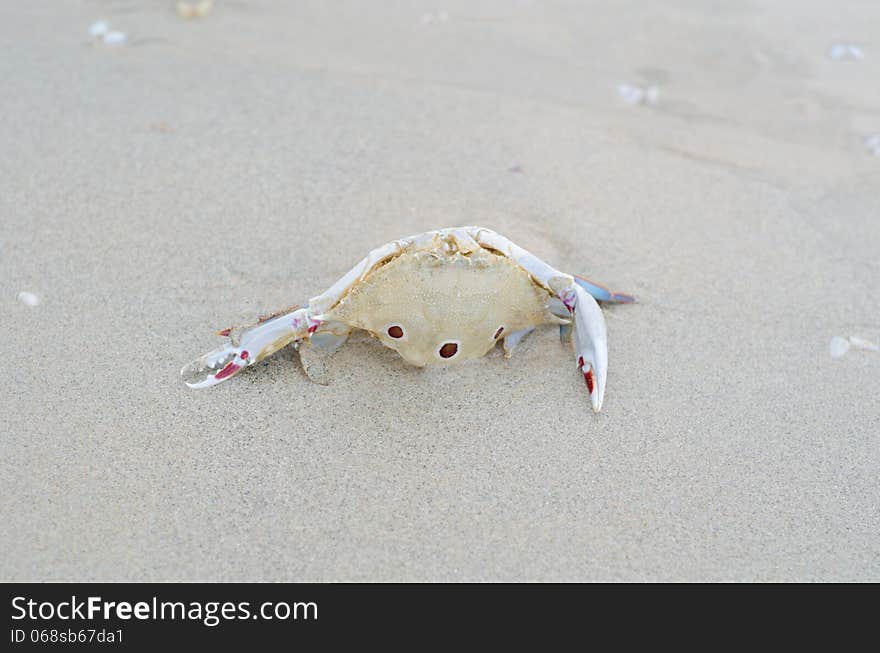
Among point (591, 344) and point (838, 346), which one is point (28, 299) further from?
point (838, 346)

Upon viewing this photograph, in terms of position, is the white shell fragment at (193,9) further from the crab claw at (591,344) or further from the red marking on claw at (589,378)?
the red marking on claw at (589,378)

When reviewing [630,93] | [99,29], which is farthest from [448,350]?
[99,29]

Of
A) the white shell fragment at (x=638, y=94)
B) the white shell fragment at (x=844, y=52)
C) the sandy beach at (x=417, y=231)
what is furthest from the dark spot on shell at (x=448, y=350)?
the white shell fragment at (x=844, y=52)

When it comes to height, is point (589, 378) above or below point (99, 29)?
below

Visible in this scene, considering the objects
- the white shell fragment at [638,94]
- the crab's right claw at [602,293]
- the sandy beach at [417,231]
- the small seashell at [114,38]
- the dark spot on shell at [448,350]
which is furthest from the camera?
the small seashell at [114,38]

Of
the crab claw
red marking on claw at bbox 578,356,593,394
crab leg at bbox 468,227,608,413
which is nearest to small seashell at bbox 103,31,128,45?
crab leg at bbox 468,227,608,413

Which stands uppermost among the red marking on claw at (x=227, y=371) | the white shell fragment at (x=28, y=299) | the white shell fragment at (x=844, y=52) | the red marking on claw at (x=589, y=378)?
the white shell fragment at (x=28, y=299)

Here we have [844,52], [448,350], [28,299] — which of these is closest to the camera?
[448,350]
